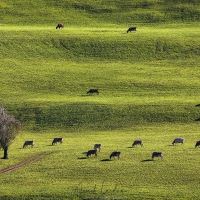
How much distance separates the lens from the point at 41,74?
346 feet

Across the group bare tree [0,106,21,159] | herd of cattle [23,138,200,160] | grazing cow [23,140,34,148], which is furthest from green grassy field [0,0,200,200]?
bare tree [0,106,21,159]

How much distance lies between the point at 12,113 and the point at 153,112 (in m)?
15.8

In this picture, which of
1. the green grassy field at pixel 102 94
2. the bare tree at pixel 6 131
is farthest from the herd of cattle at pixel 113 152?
the bare tree at pixel 6 131

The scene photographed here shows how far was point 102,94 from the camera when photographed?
97.4 meters

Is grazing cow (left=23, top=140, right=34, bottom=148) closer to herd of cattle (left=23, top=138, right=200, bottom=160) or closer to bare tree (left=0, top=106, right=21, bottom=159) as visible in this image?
herd of cattle (left=23, top=138, right=200, bottom=160)

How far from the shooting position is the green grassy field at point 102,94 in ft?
207

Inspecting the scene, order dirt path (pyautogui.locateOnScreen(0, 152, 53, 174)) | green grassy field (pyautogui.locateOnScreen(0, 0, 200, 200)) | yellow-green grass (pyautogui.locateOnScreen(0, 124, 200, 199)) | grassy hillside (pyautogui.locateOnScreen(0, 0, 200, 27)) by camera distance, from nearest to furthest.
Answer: yellow-green grass (pyautogui.locateOnScreen(0, 124, 200, 199))
green grassy field (pyautogui.locateOnScreen(0, 0, 200, 200))
dirt path (pyautogui.locateOnScreen(0, 152, 53, 174))
grassy hillside (pyautogui.locateOnScreen(0, 0, 200, 27))

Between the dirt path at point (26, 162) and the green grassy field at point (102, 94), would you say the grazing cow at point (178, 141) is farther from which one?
the dirt path at point (26, 162)

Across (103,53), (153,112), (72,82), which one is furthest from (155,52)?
(153,112)

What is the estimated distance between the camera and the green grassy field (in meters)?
63.0

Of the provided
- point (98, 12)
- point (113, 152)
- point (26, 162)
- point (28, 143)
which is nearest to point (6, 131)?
point (26, 162)

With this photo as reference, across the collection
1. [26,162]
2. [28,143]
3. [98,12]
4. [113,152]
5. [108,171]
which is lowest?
[108,171]

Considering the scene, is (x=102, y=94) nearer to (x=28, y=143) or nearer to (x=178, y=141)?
(x=28, y=143)

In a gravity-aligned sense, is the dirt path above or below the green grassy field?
below
